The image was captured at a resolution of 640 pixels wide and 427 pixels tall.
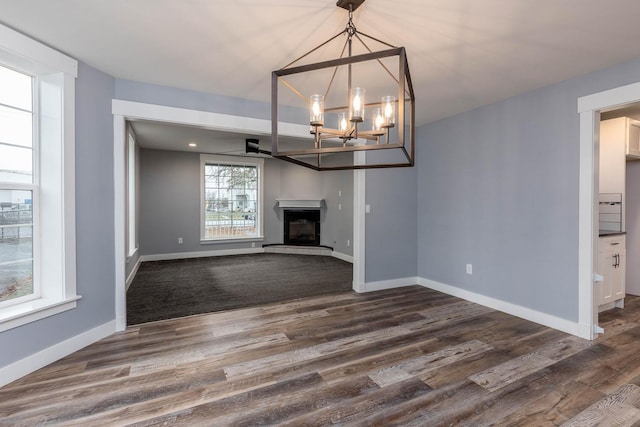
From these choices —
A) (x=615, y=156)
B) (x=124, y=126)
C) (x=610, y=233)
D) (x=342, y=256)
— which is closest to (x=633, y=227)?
(x=610, y=233)

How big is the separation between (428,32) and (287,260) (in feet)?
17.3

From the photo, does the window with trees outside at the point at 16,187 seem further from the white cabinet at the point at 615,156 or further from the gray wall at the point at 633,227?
the gray wall at the point at 633,227

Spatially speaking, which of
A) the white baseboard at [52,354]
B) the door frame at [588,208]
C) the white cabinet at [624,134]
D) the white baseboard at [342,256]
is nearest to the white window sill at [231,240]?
the white baseboard at [342,256]

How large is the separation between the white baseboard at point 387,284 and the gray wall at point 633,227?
274 cm

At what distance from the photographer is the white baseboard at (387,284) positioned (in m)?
4.20

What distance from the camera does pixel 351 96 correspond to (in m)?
1.49

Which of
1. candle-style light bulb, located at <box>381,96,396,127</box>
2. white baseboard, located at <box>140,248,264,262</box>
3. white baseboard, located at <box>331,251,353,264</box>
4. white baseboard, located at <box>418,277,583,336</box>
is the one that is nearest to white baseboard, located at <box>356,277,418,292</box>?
white baseboard, located at <box>418,277,583,336</box>

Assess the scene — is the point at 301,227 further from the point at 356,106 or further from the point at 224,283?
the point at 356,106

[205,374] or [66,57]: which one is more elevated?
[66,57]

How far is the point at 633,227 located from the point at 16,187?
6635 mm

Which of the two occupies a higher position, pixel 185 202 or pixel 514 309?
pixel 185 202

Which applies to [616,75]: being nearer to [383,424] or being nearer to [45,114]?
[383,424]

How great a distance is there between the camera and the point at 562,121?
9.70ft

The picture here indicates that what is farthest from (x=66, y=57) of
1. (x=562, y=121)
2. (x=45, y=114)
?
(x=562, y=121)
